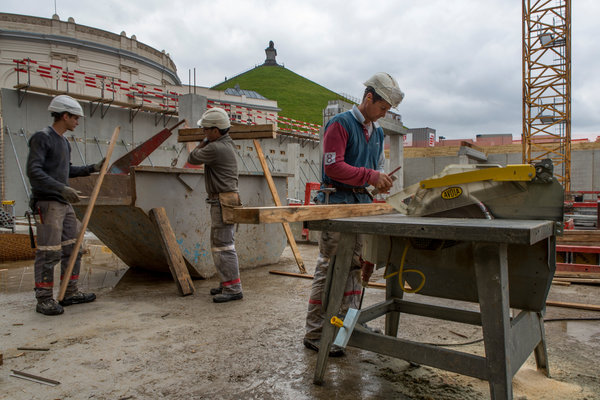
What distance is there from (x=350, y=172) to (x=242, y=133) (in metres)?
2.62

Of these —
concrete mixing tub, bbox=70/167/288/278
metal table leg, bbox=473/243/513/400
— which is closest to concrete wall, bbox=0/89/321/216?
concrete mixing tub, bbox=70/167/288/278

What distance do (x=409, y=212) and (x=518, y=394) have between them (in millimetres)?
1095

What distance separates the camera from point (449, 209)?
2.16 metres

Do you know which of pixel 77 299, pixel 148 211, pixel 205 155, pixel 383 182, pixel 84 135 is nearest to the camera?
pixel 383 182

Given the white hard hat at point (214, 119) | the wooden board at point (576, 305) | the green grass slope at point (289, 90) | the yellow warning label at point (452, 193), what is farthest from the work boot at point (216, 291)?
the green grass slope at point (289, 90)

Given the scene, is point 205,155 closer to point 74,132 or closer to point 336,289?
point 336,289

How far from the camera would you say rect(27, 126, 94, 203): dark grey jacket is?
364 centimetres

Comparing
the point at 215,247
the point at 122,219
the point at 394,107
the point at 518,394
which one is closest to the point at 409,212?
the point at 394,107

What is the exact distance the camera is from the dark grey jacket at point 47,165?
11.9 ft

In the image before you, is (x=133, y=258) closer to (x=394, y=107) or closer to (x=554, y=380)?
(x=394, y=107)

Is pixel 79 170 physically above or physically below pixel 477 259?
above

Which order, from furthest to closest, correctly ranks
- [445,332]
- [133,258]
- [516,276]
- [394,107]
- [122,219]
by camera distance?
1. [133,258]
2. [122,219]
3. [445,332]
4. [394,107]
5. [516,276]

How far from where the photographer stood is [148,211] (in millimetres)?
4461

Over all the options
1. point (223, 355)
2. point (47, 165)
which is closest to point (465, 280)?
point (223, 355)
